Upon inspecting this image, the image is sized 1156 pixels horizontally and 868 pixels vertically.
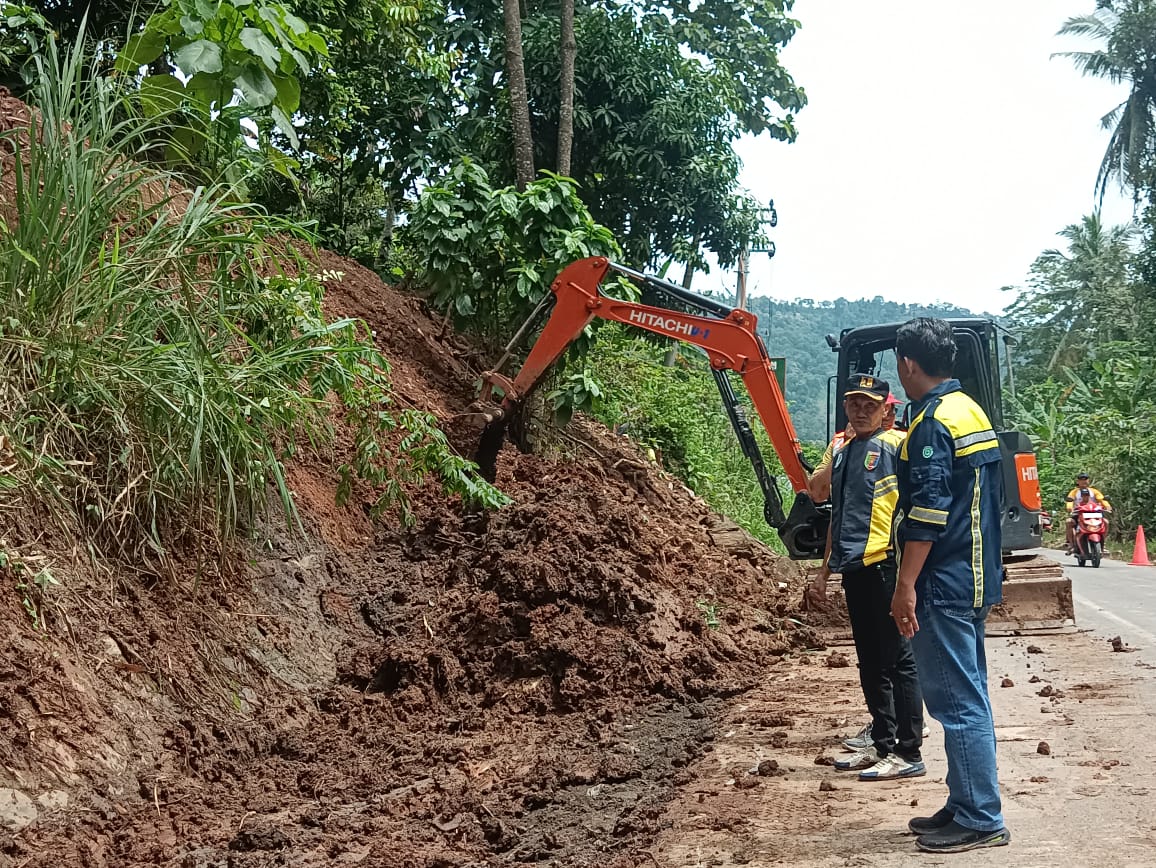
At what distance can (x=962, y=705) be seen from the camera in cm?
418

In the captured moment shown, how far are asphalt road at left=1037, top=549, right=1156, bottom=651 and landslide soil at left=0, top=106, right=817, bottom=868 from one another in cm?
306

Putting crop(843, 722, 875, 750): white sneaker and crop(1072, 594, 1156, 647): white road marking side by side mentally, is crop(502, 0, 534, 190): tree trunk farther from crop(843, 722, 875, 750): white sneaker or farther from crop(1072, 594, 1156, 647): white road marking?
crop(843, 722, 875, 750): white sneaker

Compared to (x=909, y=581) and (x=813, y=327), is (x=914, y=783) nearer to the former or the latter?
(x=909, y=581)

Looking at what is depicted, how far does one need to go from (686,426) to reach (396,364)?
6580 mm

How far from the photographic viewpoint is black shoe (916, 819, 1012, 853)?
13.4 feet

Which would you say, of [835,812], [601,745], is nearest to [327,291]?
[601,745]

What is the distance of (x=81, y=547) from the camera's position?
17.2 feet

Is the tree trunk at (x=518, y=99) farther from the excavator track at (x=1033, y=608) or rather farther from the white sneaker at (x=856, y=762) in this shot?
the white sneaker at (x=856, y=762)

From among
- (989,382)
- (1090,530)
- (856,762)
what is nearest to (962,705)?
(856,762)

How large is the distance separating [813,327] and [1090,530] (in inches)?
2937

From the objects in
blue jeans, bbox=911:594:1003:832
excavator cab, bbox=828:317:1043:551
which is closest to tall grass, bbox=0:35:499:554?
blue jeans, bbox=911:594:1003:832

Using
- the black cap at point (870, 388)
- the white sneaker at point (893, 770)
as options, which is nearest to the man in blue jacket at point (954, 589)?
the white sneaker at point (893, 770)

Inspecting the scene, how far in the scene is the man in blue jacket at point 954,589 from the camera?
4.14 m

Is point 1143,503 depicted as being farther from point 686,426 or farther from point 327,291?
point 327,291
